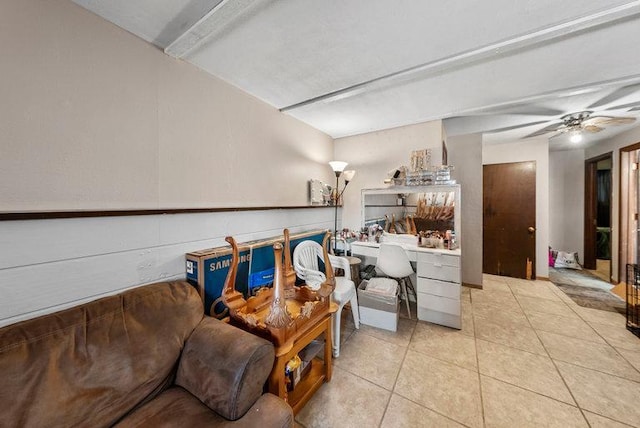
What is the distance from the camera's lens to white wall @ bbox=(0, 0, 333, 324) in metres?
1.04

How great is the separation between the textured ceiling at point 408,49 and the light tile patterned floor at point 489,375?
231 cm

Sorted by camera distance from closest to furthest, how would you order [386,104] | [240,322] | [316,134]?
[240,322], [386,104], [316,134]

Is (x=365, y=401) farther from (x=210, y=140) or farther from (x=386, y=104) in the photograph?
(x=386, y=104)

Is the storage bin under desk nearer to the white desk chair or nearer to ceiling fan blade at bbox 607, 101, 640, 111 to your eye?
the white desk chair

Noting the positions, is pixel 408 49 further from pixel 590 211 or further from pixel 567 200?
pixel 590 211

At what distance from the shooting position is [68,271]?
116 centimetres

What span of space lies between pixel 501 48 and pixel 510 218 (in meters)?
3.37

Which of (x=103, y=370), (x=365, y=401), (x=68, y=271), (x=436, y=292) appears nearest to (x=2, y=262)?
(x=68, y=271)

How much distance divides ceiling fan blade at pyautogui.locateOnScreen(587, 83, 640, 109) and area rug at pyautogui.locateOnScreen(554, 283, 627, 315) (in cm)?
237

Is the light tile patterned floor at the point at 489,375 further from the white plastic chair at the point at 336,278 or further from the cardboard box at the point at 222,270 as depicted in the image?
the cardboard box at the point at 222,270

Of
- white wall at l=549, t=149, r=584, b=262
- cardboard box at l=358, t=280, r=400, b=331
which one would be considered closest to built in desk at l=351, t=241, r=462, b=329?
cardboard box at l=358, t=280, r=400, b=331

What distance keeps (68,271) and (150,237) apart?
389 mm

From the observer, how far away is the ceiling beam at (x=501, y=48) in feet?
3.95

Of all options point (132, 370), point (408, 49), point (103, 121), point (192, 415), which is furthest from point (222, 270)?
point (408, 49)
